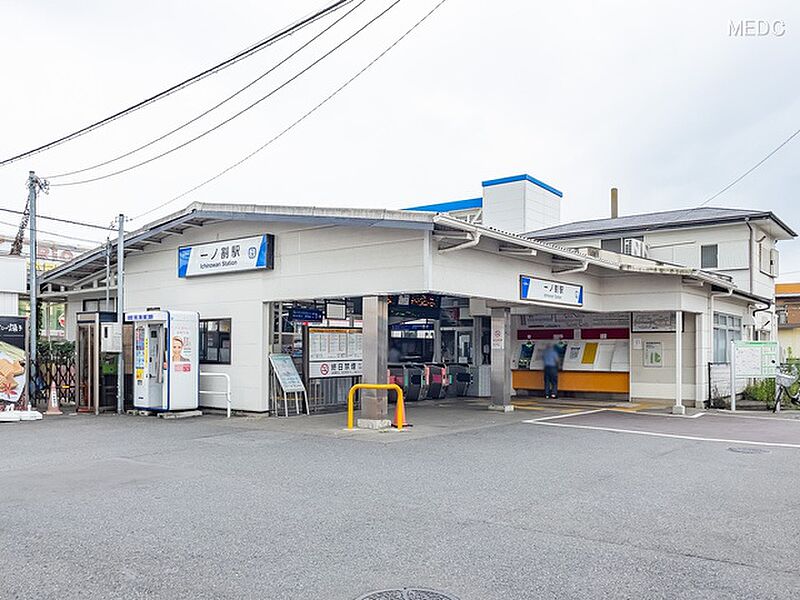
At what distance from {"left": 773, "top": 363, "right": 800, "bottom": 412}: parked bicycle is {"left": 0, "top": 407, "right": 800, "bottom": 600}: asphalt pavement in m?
6.94

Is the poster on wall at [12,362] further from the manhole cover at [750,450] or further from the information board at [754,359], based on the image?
the information board at [754,359]

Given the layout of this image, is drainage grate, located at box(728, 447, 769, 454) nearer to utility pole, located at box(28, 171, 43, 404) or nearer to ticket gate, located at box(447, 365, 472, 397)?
ticket gate, located at box(447, 365, 472, 397)

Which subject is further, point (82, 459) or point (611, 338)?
point (611, 338)

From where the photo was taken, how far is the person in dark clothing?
2041cm

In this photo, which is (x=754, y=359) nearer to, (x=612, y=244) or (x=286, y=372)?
(x=612, y=244)

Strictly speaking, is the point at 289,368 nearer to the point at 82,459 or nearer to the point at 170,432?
the point at 170,432

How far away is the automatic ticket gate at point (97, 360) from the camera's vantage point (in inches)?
621

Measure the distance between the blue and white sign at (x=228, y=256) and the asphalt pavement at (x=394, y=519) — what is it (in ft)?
15.5

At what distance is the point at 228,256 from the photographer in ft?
51.6

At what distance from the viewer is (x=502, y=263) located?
14438 mm

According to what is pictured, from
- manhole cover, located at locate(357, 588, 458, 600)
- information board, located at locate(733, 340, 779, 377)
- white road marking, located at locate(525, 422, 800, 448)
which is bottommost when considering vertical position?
white road marking, located at locate(525, 422, 800, 448)

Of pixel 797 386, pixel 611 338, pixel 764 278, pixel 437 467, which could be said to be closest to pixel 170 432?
pixel 437 467

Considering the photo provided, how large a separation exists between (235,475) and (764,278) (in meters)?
22.8

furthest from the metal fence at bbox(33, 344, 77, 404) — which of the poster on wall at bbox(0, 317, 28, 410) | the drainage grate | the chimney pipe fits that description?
the chimney pipe
